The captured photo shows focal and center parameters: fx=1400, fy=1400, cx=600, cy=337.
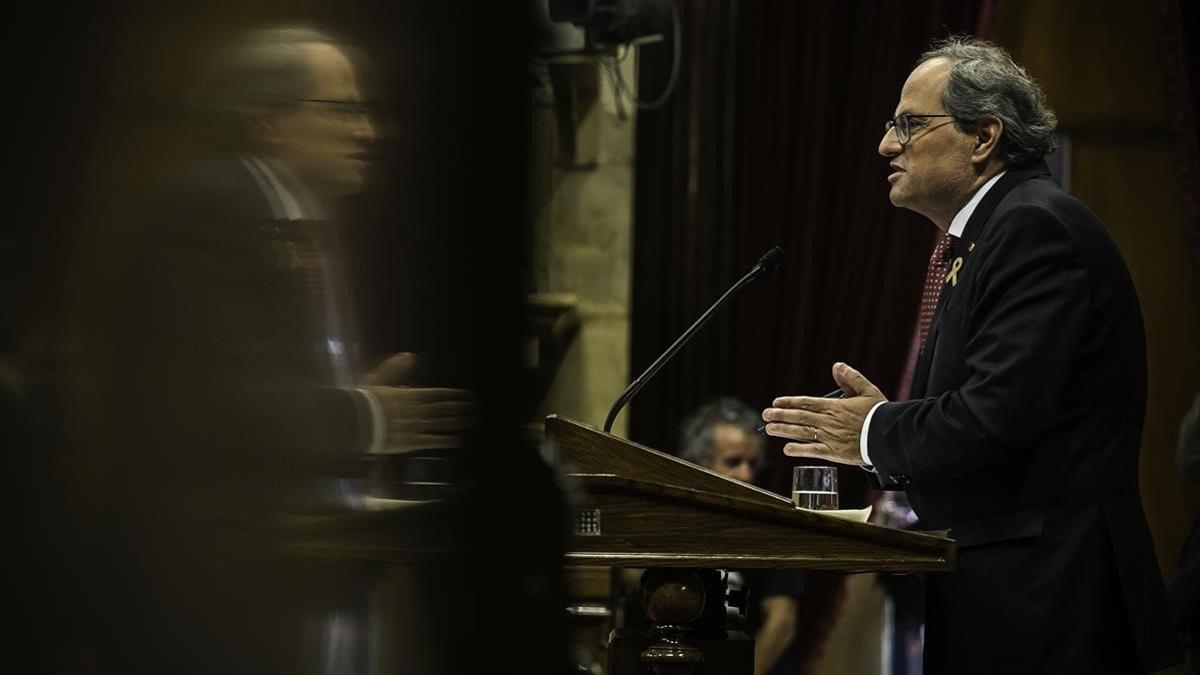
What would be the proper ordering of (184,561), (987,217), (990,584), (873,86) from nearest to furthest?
1. (184,561)
2. (990,584)
3. (987,217)
4. (873,86)

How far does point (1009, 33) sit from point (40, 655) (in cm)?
563

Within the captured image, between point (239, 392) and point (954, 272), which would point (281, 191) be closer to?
point (239, 392)

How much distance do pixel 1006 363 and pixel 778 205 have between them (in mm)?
3503

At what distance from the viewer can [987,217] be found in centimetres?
224

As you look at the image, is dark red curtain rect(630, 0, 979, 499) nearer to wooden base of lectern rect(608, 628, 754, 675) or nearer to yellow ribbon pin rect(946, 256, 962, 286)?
yellow ribbon pin rect(946, 256, 962, 286)

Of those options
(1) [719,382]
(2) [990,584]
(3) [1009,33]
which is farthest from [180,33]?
(3) [1009,33]

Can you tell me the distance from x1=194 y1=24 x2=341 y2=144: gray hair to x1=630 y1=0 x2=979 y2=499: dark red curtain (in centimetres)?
502

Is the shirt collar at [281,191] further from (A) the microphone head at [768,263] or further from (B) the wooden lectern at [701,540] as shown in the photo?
(A) the microphone head at [768,263]

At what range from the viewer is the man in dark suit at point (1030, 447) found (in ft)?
6.59

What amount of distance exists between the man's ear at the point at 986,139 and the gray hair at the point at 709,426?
217 centimetres

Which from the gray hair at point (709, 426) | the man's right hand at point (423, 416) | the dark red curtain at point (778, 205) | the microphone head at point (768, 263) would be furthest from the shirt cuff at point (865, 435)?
the dark red curtain at point (778, 205)

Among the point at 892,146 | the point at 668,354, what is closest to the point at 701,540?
the point at 668,354

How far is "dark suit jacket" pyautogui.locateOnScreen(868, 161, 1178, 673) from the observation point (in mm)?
2010

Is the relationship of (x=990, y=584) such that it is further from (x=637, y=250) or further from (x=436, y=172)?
(x=637, y=250)
